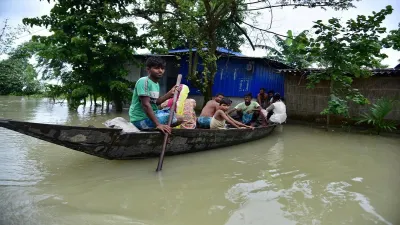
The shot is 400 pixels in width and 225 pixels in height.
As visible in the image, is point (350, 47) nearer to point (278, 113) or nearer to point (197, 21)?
point (278, 113)

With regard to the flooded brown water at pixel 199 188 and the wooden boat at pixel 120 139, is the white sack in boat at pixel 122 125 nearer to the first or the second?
the wooden boat at pixel 120 139

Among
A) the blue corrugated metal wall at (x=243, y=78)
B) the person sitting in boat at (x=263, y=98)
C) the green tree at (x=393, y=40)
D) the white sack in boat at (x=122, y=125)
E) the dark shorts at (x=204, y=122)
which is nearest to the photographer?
the white sack in boat at (x=122, y=125)

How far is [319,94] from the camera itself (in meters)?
10.2

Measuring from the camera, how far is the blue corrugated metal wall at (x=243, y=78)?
38.1 feet

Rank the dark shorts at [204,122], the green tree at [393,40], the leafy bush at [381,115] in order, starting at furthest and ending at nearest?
the leafy bush at [381,115] < the green tree at [393,40] < the dark shorts at [204,122]

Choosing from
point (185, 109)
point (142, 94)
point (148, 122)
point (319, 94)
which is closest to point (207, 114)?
point (185, 109)

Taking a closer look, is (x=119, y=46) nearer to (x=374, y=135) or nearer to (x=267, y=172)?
(x=267, y=172)

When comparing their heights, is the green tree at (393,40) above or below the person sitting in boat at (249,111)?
above

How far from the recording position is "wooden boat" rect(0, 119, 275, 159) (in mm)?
3322

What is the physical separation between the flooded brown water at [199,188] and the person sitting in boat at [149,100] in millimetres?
662

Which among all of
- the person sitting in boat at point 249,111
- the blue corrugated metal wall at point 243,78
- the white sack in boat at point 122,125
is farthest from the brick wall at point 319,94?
the white sack in boat at point 122,125

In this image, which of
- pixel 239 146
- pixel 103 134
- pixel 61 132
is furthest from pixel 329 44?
pixel 61 132

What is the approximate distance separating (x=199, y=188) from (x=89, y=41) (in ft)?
25.8

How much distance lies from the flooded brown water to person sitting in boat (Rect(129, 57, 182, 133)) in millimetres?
662
